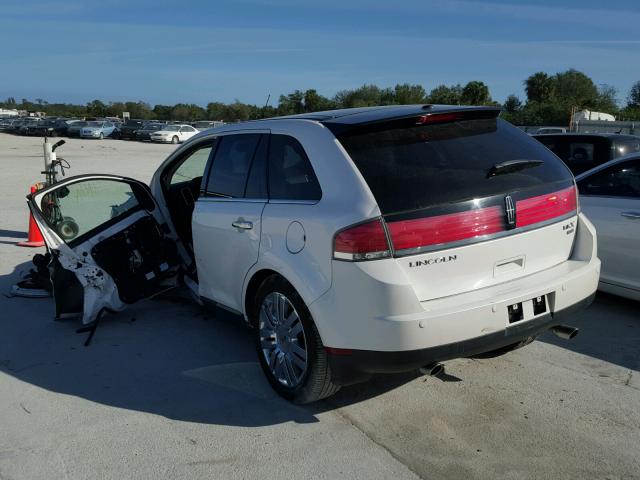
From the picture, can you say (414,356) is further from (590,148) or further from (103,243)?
(590,148)

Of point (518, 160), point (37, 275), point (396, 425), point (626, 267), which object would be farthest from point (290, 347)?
point (37, 275)

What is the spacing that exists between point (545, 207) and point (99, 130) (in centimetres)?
5001

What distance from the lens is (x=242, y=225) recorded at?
13.6ft

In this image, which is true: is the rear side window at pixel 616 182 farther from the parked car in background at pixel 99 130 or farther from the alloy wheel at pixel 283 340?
the parked car in background at pixel 99 130

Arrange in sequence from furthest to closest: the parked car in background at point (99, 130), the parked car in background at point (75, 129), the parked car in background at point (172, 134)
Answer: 1. the parked car in background at point (75, 129)
2. the parked car in background at point (99, 130)
3. the parked car in background at point (172, 134)

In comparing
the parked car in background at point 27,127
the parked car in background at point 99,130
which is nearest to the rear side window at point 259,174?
the parked car in background at point 99,130

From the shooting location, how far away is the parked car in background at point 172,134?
45.7 meters

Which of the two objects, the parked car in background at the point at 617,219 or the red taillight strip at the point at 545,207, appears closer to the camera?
the red taillight strip at the point at 545,207

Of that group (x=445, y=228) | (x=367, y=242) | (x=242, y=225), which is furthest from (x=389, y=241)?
(x=242, y=225)

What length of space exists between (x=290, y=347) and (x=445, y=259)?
1.17 metres

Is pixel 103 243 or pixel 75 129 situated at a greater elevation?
pixel 75 129

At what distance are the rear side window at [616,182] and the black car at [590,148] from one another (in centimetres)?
358

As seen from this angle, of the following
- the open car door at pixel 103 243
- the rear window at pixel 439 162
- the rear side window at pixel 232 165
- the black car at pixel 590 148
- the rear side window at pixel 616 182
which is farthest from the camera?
the black car at pixel 590 148

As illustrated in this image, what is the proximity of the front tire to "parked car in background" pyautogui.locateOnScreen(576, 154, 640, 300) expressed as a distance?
10.3ft
